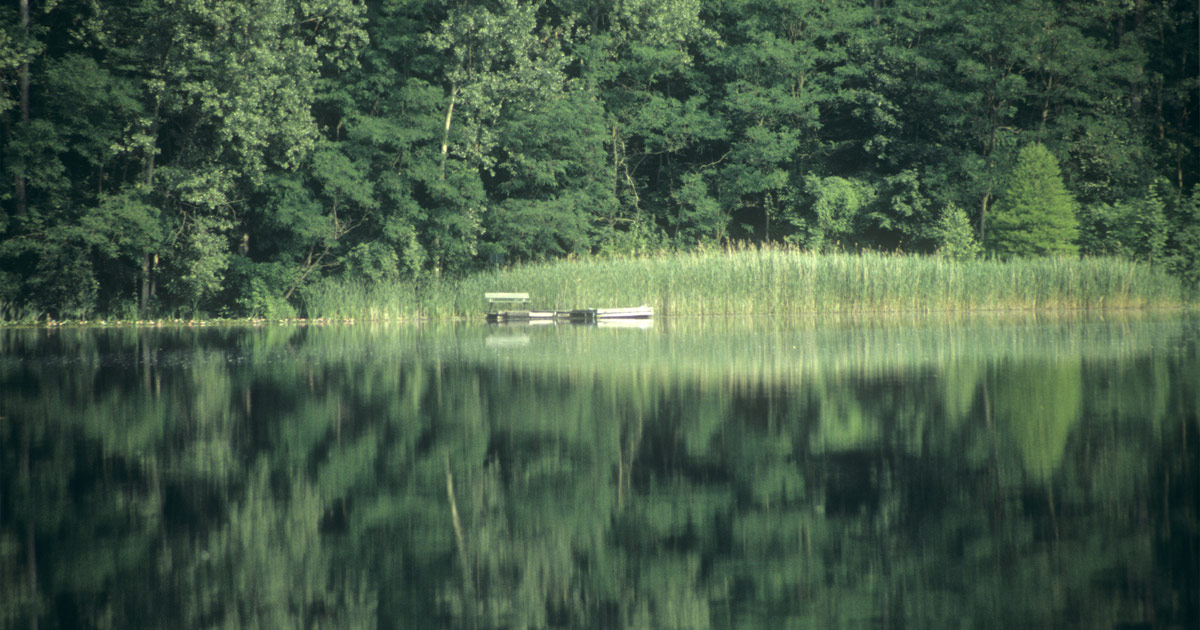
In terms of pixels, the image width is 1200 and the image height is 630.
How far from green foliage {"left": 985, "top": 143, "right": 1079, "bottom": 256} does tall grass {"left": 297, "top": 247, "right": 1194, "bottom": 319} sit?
5.51 metres

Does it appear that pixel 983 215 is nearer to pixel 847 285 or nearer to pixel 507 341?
pixel 847 285

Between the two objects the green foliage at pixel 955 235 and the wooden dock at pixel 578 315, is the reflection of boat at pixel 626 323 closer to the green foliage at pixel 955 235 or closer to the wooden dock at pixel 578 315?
the wooden dock at pixel 578 315

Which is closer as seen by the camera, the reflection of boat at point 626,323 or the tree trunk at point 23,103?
the reflection of boat at point 626,323

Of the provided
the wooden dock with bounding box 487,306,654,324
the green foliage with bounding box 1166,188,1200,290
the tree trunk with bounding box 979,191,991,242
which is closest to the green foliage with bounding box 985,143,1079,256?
the tree trunk with bounding box 979,191,991,242

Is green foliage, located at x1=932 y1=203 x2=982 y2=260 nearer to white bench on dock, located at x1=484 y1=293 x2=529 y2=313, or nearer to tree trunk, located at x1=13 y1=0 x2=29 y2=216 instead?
white bench on dock, located at x1=484 y1=293 x2=529 y2=313

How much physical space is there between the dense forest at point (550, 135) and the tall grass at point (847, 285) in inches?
195

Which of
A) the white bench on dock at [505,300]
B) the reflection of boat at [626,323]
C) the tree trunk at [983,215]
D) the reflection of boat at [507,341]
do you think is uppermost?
the tree trunk at [983,215]

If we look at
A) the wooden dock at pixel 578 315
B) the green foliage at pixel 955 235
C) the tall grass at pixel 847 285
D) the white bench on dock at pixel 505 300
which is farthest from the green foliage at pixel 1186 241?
the white bench on dock at pixel 505 300

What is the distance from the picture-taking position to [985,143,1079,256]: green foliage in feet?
119

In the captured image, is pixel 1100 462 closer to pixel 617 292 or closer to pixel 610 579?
pixel 610 579


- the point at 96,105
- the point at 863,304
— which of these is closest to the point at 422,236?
the point at 96,105

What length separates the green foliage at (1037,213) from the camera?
3638 centimetres

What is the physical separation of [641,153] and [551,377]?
30.8 m

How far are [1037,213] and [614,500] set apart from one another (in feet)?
111
